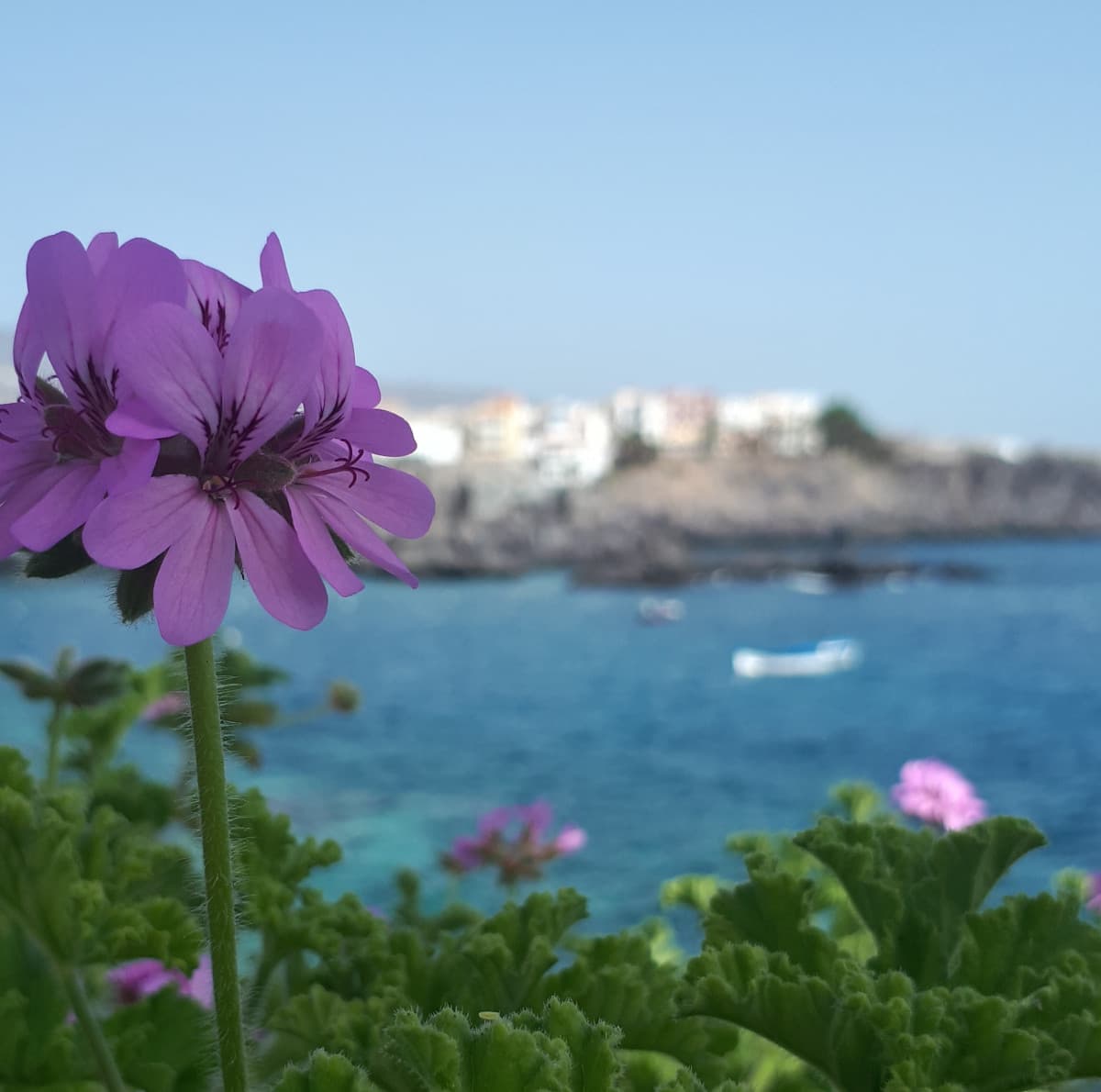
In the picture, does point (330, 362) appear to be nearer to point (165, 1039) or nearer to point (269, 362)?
point (269, 362)

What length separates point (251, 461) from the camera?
0.85m

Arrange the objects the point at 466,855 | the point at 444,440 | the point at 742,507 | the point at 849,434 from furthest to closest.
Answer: the point at 849,434 → the point at 444,440 → the point at 742,507 → the point at 466,855

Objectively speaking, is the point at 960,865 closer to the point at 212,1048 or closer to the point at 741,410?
the point at 212,1048

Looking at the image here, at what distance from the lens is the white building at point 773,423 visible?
87438mm

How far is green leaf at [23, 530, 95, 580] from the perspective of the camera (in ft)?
2.73

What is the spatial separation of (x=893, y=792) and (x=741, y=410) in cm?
9929

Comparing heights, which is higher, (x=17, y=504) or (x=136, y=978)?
(x=17, y=504)

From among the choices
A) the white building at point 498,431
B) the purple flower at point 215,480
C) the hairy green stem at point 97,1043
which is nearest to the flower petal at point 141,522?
the purple flower at point 215,480

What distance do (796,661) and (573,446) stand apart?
48.4 meters

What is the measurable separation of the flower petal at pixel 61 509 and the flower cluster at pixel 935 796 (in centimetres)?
200

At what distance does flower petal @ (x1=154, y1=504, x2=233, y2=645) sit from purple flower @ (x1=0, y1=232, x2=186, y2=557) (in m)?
0.06

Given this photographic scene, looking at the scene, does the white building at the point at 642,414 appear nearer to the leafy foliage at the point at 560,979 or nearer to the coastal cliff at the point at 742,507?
the coastal cliff at the point at 742,507

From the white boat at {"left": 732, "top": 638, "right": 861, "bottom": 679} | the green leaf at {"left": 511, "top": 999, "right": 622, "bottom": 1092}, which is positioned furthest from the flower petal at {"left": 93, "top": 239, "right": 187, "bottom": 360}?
the white boat at {"left": 732, "top": 638, "right": 861, "bottom": 679}

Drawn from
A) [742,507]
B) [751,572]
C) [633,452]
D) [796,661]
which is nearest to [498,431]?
[633,452]
